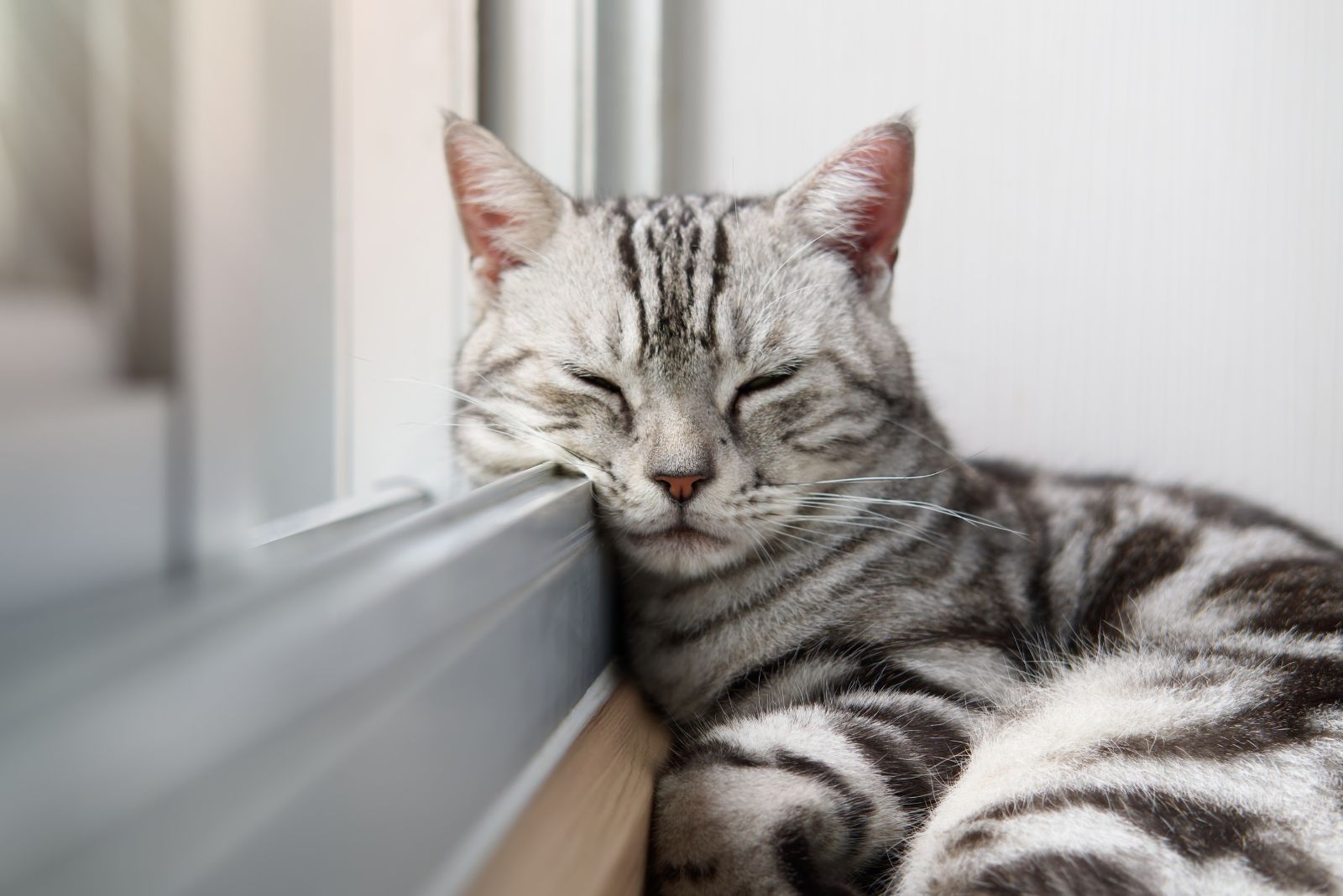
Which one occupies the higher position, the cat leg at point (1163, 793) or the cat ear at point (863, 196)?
the cat ear at point (863, 196)

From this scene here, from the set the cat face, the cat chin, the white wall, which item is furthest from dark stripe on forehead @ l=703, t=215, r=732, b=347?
the white wall

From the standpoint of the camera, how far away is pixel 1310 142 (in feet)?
5.53

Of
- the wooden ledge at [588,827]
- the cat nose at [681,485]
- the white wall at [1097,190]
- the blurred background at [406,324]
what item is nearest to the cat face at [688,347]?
the cat nose at [681,485]

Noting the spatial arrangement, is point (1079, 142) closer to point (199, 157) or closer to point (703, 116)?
point (703, 116)

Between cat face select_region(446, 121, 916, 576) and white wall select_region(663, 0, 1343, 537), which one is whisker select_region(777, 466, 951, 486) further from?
white wall select_region(663, 0, 1343, 537)

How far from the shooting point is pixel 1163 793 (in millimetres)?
732

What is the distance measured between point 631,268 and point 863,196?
0.30m

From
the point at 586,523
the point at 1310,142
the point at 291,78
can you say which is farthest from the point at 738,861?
the point at 1310,142

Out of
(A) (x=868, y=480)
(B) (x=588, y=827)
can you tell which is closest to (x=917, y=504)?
(A) (x=868, y=480)

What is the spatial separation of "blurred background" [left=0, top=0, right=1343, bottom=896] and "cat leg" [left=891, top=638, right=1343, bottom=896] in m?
0.37

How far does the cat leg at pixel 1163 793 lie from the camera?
2.17 ft

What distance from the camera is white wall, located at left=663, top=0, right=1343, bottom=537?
169 centimetres

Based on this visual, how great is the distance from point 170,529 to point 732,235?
2.88 ft

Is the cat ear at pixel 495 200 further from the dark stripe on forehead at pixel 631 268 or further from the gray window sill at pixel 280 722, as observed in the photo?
the gray window sill at pixel 280 722
